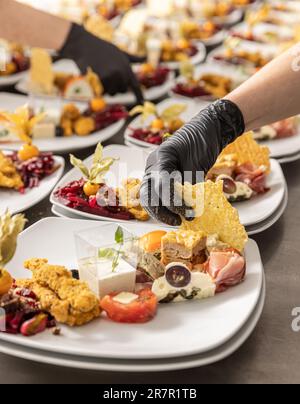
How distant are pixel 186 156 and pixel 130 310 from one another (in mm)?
532

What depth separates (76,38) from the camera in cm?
294

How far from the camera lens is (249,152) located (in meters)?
2.20

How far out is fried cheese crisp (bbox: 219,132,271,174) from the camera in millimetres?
2186

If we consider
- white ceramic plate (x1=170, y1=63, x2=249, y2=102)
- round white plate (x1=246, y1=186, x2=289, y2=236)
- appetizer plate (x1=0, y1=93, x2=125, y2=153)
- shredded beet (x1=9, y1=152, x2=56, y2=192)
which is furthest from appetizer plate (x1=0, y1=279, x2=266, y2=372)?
white ceramic plate (x1=170, y1=63, x2=249, y2=102)

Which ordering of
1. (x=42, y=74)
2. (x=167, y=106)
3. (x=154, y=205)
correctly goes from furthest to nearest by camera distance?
(x=42, y=74) < (x=167, y=106) < (x=154, y=205)

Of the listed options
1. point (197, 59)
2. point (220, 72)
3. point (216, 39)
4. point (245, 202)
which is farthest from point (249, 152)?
point (216, 39)

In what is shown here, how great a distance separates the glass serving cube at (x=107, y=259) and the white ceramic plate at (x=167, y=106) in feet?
2.99

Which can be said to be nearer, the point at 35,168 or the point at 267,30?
the point at 35,168

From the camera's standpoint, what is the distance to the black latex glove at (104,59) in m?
2.92

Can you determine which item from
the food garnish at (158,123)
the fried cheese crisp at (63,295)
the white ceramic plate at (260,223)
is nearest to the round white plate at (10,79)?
the food garnish at (158,123)

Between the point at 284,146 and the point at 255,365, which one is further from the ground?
the point at 255,365

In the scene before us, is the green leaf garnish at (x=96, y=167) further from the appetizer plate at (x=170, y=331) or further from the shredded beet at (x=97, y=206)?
the appetizer plate at (x=170, y=331)

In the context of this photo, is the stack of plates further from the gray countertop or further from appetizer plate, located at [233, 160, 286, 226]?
the gray countertop

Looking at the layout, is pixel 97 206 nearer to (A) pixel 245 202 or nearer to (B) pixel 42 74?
(A) pixel 245 202
